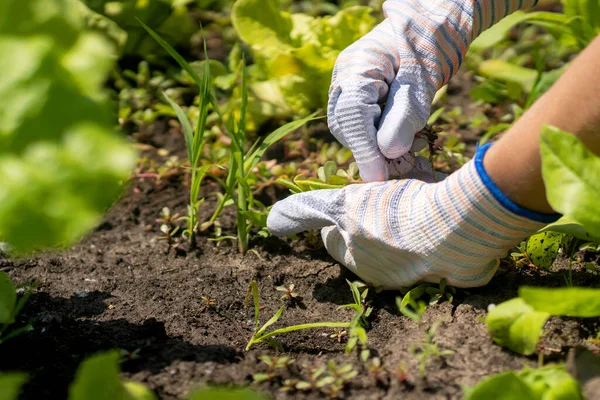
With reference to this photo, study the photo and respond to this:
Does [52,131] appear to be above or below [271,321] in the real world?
above

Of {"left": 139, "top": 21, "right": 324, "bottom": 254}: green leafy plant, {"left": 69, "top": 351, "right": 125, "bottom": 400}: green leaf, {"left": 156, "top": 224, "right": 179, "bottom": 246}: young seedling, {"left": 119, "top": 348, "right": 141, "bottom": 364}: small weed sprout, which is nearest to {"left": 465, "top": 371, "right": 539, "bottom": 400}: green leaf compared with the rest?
{"left": 69, "top": 351, "right": 125, "bottom": 400}: green leaf

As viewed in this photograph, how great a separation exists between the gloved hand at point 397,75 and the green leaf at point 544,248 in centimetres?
34

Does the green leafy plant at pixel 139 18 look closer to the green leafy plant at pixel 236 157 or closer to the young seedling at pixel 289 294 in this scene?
the green leafy plant at pixel 236 157

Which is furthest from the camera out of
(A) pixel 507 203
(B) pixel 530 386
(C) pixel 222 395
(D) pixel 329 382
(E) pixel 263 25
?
(E) pixel 263 25

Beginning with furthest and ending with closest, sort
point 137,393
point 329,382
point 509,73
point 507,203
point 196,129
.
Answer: point 509,73
point 196,129
point 507,203
point 329,382
point 137,393

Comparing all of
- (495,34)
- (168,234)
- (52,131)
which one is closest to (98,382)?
(52,131)

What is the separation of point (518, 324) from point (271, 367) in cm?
45

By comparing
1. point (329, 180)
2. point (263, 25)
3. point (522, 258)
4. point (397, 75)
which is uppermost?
point (263, 25)

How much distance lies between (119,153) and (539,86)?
1.74 meters

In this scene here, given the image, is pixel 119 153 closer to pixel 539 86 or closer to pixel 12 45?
pixel 12 45

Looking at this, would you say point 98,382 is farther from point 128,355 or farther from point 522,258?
point 522,258

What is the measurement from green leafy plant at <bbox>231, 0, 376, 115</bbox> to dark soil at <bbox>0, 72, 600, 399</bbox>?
44 cm

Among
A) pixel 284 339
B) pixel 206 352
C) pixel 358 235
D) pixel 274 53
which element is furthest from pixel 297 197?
pixel 274 53

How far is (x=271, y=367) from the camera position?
1360mm
